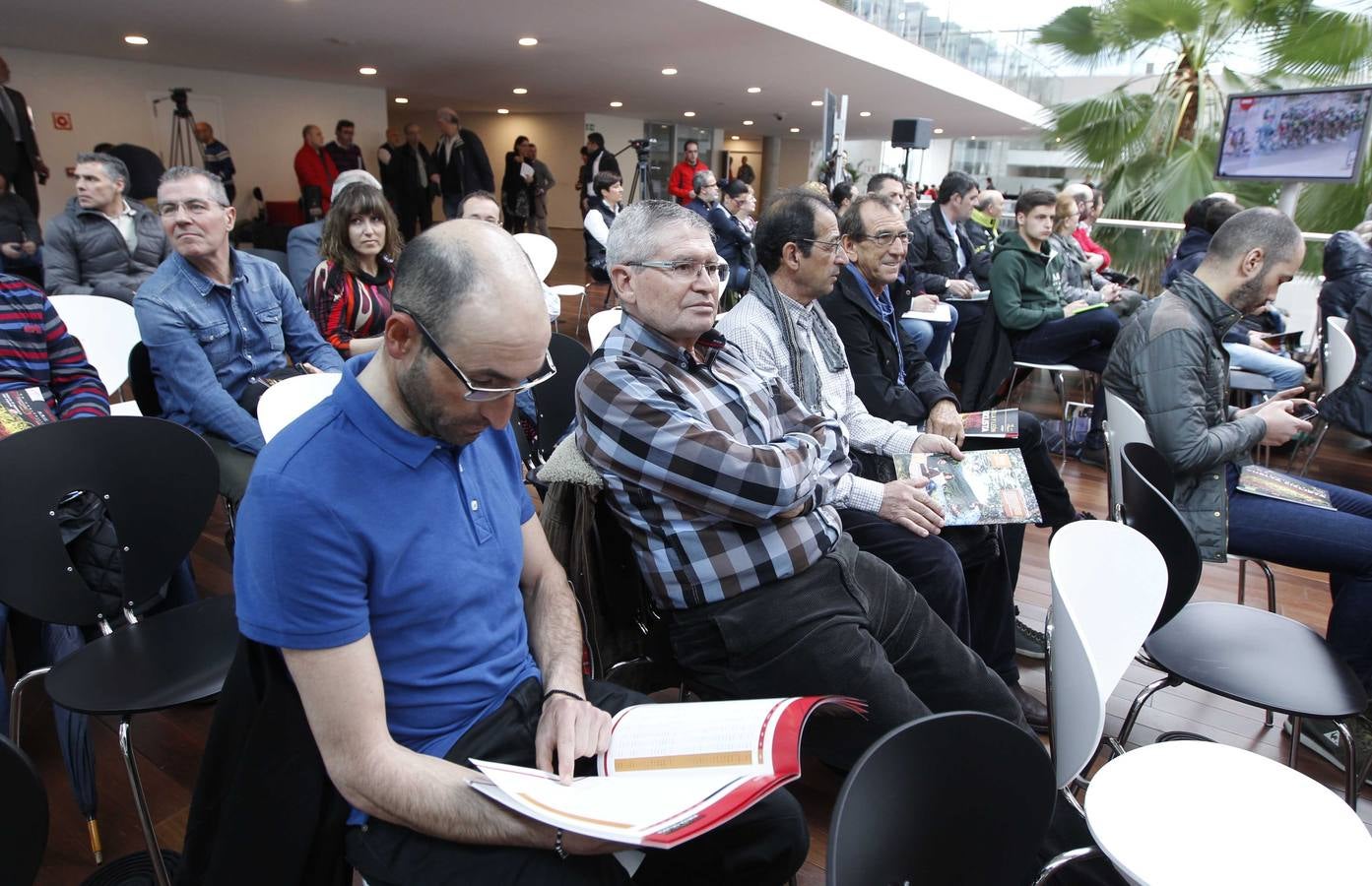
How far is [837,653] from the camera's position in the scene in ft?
4.87

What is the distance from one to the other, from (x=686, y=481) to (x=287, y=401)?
45.2 inches

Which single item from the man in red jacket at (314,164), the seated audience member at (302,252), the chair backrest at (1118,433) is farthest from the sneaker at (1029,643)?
the man in red jacket at (314,164)

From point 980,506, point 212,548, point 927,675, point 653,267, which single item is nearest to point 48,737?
point 212,548

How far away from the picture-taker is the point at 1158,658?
1792mm

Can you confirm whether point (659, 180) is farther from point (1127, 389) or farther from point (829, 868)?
point (829, 868)

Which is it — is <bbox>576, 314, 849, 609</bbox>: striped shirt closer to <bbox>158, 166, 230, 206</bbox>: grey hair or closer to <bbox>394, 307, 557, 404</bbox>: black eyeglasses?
<bbox>394, 307, 557, 404</bbox>: black eyeglasses

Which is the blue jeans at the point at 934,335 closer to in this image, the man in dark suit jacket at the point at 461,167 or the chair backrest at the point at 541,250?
the chair backrest at the point at 541,250

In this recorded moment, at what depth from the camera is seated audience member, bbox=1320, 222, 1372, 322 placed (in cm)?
425

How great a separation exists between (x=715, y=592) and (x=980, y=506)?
86 centimetres

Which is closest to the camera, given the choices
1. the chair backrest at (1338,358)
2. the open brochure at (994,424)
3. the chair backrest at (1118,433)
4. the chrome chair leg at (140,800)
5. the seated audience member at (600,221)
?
A: the chrome chair leg at (140,800)

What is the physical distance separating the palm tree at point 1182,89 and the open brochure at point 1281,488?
4.77m

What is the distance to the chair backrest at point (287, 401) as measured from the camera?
1.94 meters

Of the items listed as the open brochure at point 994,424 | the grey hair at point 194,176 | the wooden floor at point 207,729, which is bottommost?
the wooden floor at point 207,729

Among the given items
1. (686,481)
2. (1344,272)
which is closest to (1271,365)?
(1344,272)
